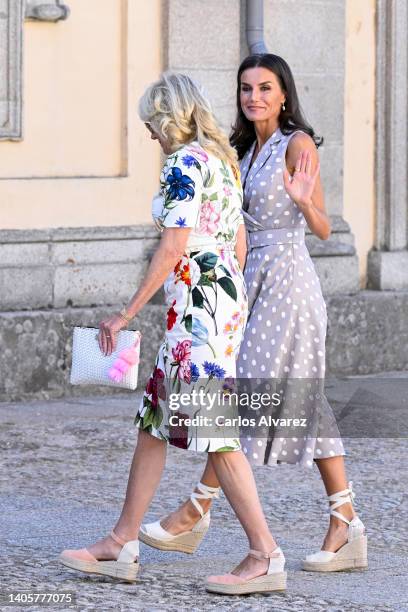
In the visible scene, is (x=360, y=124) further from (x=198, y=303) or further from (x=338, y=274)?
(x=198, y=303)

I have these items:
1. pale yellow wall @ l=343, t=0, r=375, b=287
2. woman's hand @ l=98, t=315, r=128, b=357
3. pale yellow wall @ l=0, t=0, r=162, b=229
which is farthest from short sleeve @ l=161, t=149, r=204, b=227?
pale yellow wall @ l=343, t=0, r=375, b=287

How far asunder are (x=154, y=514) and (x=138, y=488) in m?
1.11

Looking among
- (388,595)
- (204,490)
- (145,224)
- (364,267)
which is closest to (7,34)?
(145,224)

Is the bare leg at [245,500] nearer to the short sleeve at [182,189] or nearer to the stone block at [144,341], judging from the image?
the short sleeve at [182,189]

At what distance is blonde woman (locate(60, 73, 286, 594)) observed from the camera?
4980 mm

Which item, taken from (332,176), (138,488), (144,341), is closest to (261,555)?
(138,488)

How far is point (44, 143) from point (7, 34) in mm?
666

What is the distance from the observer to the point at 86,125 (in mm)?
9633

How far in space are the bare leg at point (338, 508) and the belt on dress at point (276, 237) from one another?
74 centimetres

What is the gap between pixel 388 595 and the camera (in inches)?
199

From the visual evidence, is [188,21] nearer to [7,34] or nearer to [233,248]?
[7,34]

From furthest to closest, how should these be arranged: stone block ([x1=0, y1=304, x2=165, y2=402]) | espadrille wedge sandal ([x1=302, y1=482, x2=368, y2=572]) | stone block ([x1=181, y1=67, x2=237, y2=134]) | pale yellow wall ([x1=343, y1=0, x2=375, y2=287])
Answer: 1. pale yellow wall ([x1=343, y1=0, x2=375, y2=287])
2. stone block ([x1=181, y1=67, x2=237, y2=134])
3. stone block ([x1=0, y1=304, x2=165, y2=402])
4. espadrille wedge sandal ([x1=302, y1=482, x2=368, y2=572])

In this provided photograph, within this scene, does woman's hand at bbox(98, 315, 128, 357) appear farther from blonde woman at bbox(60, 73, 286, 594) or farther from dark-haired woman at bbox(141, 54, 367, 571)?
dark-haired woman at bbox(141, 54, 367, 571)

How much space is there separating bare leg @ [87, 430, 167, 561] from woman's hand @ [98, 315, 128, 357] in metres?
0.32
